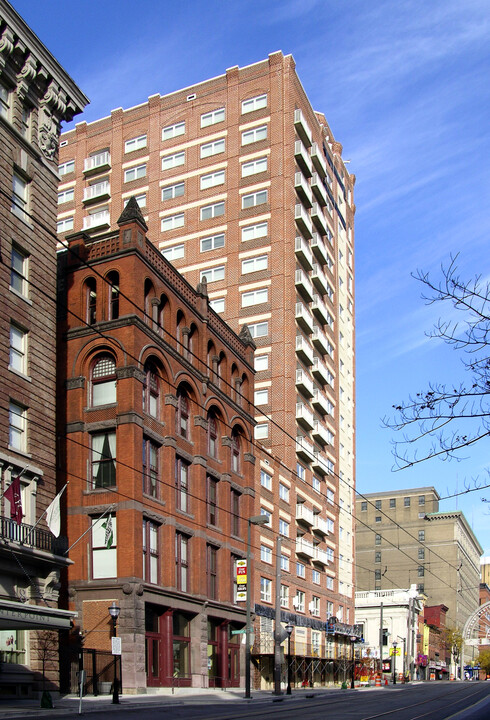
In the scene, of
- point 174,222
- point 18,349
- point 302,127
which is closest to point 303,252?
point 302,127

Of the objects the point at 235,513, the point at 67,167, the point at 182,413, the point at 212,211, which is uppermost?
the point at 67,167

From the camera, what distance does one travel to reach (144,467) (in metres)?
42.7

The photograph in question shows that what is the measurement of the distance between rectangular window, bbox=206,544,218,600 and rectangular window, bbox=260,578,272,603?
10.9 meters

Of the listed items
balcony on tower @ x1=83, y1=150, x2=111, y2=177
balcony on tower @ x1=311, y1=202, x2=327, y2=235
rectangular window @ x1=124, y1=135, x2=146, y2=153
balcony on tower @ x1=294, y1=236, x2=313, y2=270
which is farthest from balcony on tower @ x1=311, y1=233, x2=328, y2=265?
balcony on tower @ x1=83, y1=150, x2=111, y2=177

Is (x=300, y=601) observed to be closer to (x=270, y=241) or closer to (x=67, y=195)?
(x=270, y=241)

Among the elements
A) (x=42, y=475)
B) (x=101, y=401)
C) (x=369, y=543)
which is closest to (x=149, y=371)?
(x=101, y=401)

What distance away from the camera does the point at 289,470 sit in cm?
6825

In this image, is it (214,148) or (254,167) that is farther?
(214,148)

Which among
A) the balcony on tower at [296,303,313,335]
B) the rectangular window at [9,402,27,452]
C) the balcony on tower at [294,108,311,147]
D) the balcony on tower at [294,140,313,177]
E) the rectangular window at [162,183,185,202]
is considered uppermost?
the balcony on tower at [294,108,311,147]

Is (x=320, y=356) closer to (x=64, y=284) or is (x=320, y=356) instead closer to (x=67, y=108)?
(x=64, y=284)

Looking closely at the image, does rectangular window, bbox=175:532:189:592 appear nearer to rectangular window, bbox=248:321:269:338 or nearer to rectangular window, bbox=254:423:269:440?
rectangular window, bbox=254:423:269:440

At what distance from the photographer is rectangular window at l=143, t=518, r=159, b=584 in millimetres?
41688

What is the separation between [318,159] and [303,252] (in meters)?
13.7

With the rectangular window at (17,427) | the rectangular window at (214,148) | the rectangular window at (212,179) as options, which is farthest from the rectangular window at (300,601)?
the rectangular window at (214,148)
